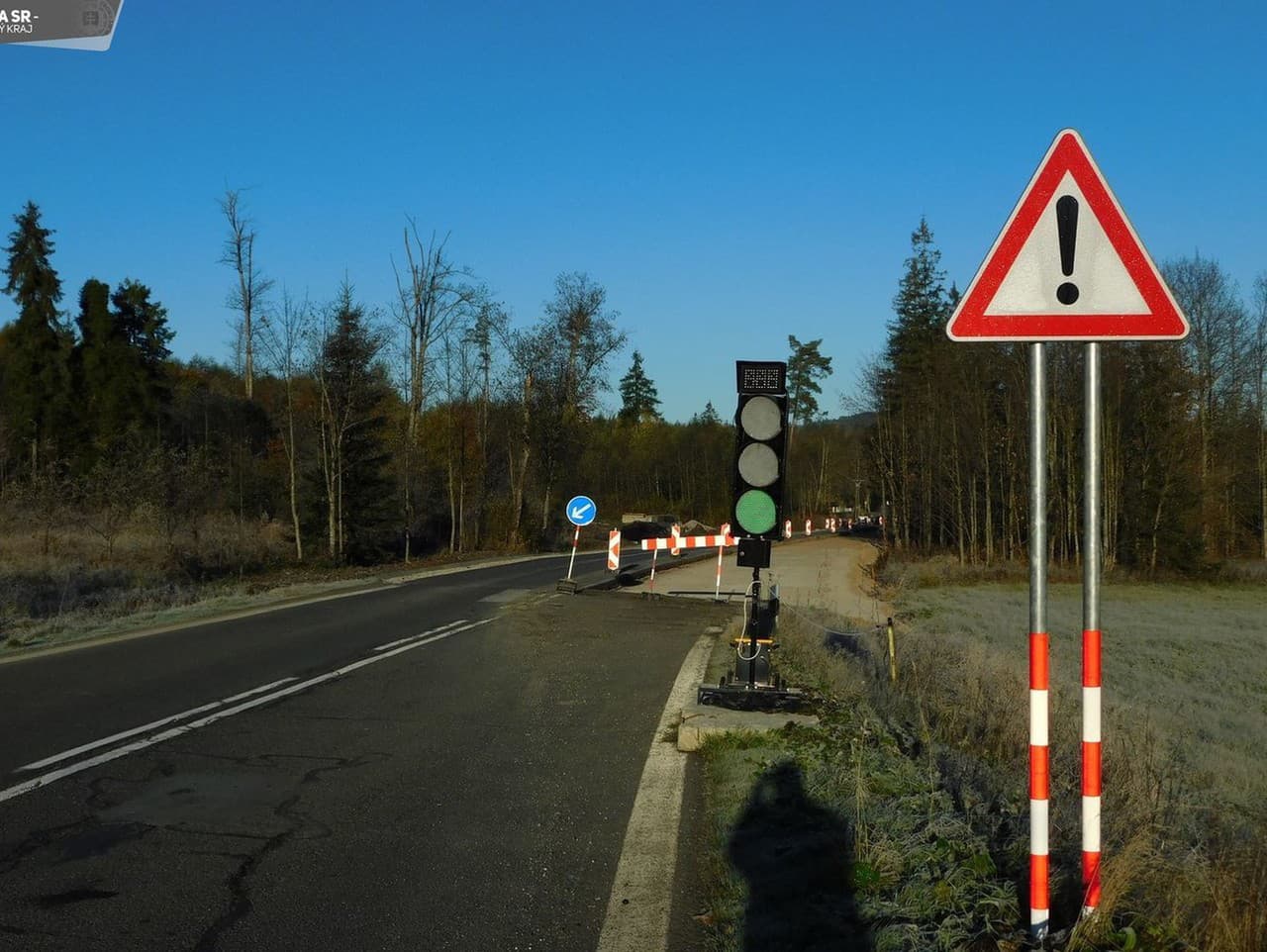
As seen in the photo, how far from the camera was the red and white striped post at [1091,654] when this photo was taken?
3740 mm

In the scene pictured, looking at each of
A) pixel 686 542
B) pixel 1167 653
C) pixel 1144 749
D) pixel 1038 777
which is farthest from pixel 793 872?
pixel 686 542

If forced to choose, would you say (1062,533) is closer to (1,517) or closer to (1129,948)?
(1,517)

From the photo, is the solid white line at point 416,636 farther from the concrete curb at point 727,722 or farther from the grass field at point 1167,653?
the grass field at point 1167,653

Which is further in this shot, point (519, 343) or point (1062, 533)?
point (519, 343)

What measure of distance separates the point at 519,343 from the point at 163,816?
140 ft

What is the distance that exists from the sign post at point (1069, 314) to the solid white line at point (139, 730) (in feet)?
19.8

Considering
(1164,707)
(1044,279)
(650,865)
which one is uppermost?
(1044,279)

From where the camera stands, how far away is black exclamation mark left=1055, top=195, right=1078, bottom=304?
3869 mm

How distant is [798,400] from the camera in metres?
92.0

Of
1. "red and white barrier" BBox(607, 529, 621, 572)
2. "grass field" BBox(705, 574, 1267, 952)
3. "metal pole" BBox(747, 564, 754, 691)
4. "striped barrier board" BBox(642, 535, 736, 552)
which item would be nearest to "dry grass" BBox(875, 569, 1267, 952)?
"grass field" BBox(705, 574, 1267, 952)

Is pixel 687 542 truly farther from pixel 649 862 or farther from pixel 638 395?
pixel 638 395

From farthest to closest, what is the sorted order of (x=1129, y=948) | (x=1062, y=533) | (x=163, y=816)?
1. (x=1062, y=533)
2. (x=163, y=816)
3. (x=1129, y=948)

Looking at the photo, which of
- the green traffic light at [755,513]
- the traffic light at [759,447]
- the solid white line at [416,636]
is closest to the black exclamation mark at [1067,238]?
the traffic light at [759,447]

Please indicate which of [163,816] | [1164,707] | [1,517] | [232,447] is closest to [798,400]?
[232,447]
